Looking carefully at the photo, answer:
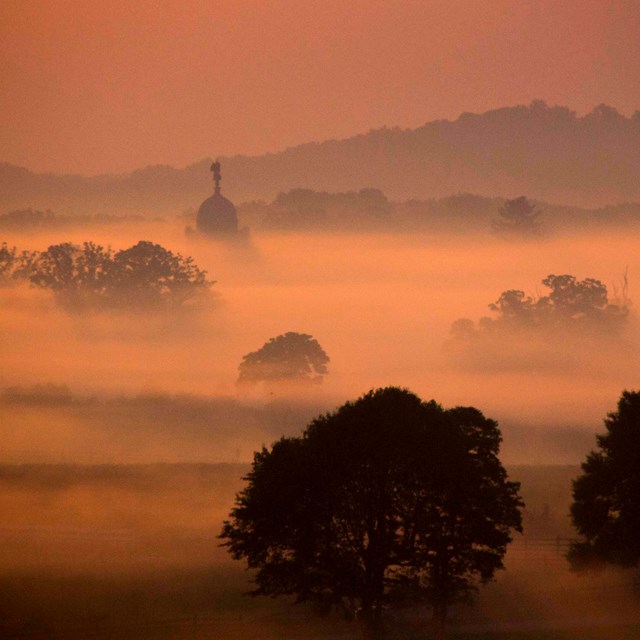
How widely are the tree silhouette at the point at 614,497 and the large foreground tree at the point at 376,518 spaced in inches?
257

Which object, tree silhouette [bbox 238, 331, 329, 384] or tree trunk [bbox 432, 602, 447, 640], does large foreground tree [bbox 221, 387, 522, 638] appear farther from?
tree silhouette [bbox 238, 331, 329, 384]

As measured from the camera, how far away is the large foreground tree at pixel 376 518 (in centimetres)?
7994

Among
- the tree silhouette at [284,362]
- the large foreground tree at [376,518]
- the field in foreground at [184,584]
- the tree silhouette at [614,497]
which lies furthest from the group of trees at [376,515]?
the tree silhouette at [284,362]

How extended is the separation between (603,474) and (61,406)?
323 ft

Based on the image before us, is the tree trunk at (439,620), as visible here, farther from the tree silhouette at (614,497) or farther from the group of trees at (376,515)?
the tree silhouette at (614,497)

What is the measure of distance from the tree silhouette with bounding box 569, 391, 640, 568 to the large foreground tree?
652 centimetres

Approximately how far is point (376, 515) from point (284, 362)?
112 m

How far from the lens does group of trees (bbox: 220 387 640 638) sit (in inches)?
3147

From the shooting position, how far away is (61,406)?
179250 mm

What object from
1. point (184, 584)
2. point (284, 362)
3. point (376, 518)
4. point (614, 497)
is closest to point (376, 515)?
point (376, 518)

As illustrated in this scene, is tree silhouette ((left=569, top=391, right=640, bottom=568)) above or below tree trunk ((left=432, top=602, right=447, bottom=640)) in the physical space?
above

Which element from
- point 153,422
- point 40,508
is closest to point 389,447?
point 40,508

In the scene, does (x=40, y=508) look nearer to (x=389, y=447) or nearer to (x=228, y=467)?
(x=228, y=467)

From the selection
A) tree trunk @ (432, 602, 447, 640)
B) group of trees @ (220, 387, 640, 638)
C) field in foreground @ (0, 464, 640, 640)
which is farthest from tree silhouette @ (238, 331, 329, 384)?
tree trunk @ (432, 602, 447, 640)
